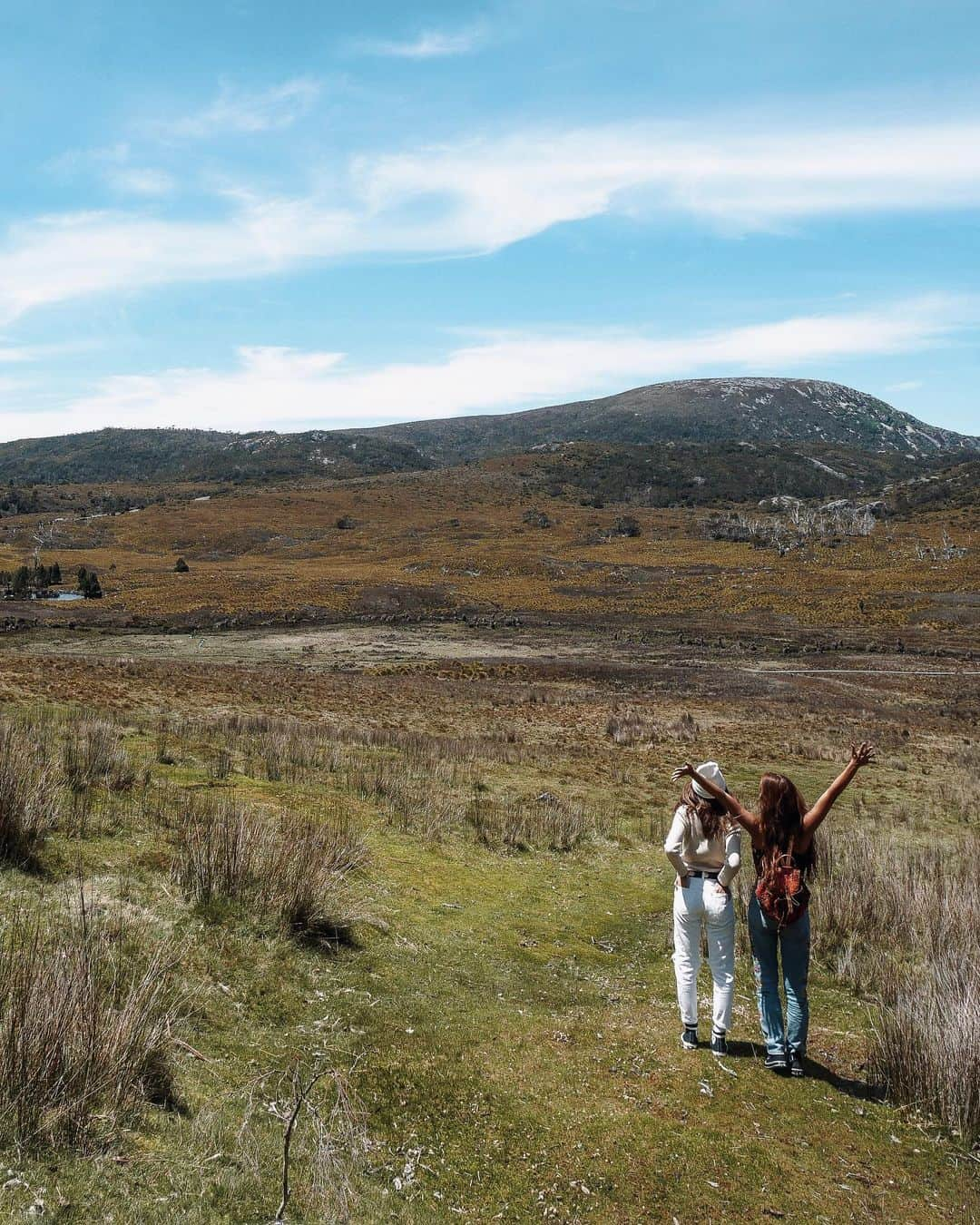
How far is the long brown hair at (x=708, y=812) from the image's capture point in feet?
17.6

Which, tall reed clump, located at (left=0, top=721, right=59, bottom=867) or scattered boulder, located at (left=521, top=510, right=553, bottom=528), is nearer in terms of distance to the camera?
tall reed clump, located at (left=0, top=721, right=59, bottom=867)

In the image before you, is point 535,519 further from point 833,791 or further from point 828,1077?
point 828,1077

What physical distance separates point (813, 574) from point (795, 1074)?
9384 cm

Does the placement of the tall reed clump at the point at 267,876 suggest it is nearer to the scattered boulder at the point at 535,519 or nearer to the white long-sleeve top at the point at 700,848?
the white long-sleeve top at the point at 700,848

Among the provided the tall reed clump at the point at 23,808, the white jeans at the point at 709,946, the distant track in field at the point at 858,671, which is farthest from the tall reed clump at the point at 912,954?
the distant track in field at the point at 858,671

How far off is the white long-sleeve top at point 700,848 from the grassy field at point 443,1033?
132cm

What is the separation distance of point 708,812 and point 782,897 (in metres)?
0.73

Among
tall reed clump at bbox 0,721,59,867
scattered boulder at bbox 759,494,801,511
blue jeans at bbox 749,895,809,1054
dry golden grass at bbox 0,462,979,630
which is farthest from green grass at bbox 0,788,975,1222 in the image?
scattered boulder at bbox 759,494,801,511

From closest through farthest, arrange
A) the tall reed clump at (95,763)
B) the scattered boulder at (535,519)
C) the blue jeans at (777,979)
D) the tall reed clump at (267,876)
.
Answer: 1. the blue jeans at (777,979)
2. the tall reed clump at (267,876)
3. the tall reed clump at (95,763)
4. the scattered boulder at (535,519)

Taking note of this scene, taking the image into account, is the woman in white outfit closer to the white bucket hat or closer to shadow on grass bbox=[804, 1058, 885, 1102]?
the white bucket hat

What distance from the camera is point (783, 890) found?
5078 mm

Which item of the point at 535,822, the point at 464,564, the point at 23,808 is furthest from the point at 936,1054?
the point at 464,564

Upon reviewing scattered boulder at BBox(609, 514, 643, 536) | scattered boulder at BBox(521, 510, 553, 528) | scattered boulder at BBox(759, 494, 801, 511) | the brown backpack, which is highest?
scattered boulder at BBox(759, 494, 801, 511)

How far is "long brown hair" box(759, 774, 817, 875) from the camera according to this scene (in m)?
5.14
